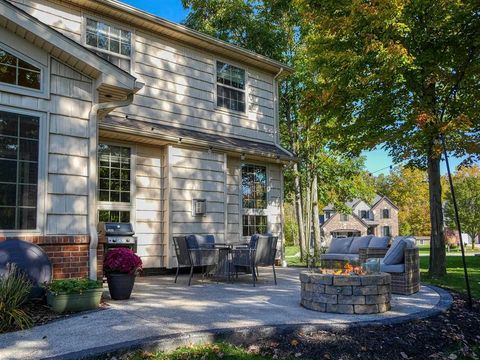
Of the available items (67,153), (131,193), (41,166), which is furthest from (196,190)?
(41,166)

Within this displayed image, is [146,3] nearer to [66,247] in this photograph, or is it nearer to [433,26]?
[433,26]

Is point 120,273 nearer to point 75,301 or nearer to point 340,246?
point 75,301

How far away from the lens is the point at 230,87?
443 inches

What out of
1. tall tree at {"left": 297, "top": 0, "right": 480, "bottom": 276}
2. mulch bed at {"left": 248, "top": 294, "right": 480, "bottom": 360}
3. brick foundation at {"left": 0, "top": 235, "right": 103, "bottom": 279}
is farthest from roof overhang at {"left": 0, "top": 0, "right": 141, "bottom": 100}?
tall tree at {"left": 297, "top": 0, "right": 480, "bottom": 276}

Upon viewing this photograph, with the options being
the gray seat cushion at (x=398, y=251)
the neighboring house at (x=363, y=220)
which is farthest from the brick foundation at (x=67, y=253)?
the neighboring house at (x=363, y=220)

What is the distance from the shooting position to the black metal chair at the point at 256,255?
7504mm

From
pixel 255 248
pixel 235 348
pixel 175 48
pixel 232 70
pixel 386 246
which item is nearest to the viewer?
pixel 235 348

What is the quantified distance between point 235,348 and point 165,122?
671cm

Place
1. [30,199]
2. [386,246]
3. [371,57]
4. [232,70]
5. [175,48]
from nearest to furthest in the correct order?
[30,199] < [386,246] < [371,57] < [175,48] < [232,70]

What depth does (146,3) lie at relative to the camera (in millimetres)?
16812

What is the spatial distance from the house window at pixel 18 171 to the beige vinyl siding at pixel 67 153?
0.19 m

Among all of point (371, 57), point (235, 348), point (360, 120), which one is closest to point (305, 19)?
point (371, 57)

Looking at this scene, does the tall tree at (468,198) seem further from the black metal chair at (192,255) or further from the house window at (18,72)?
the house window at (18,72)

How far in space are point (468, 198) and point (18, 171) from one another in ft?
134
